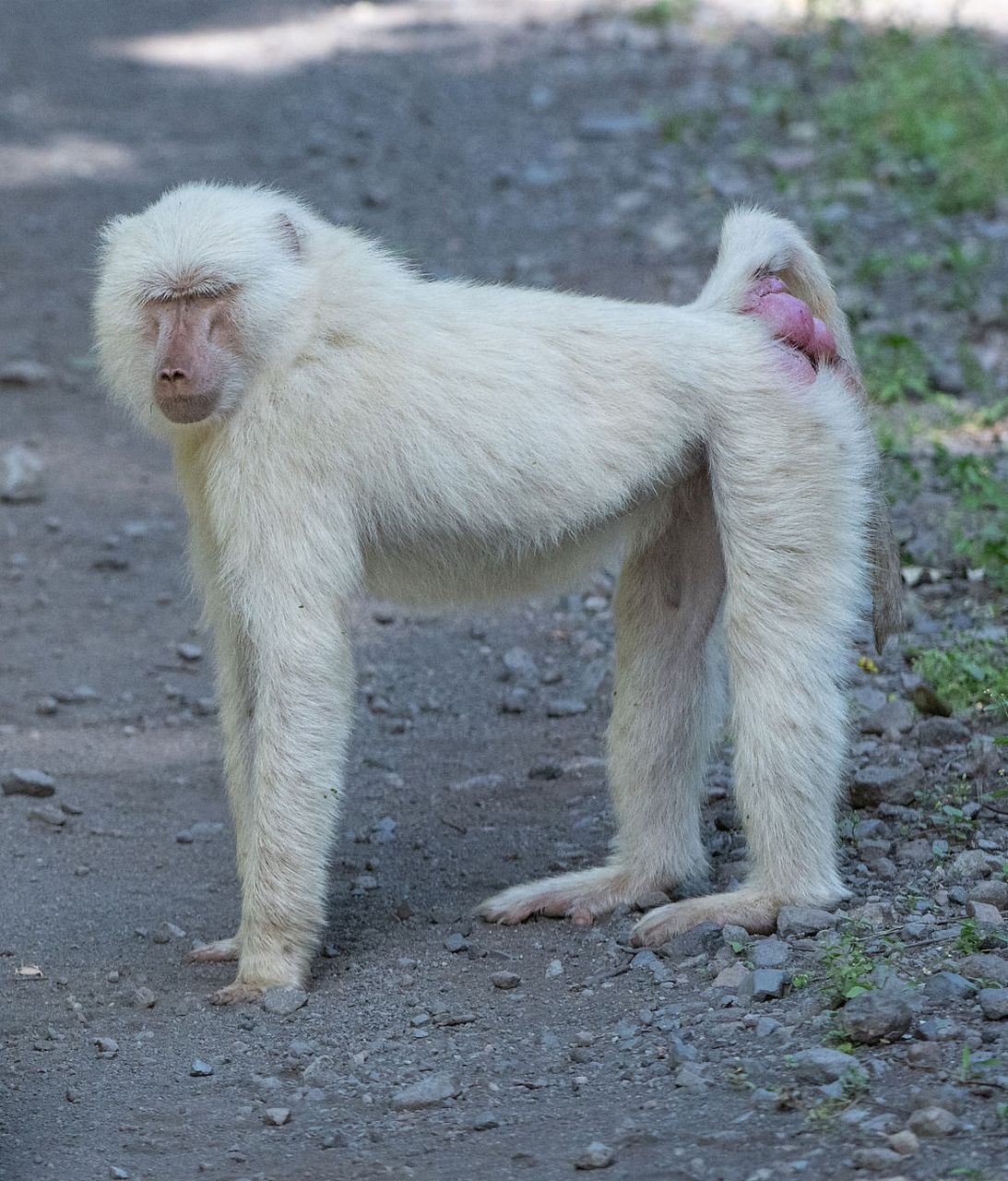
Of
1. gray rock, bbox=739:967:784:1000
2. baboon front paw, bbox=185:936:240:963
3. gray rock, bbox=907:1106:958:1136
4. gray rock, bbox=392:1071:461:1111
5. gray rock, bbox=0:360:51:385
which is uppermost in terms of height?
gray rock, bbox=0:360:51:385

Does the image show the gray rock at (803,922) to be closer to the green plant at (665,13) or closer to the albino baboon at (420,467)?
the albino baboon at (420,467)

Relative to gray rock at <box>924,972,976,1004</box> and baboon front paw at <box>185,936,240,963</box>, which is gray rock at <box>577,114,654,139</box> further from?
gray rock at <box>924,972,976,1004</box>

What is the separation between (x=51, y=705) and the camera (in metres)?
6.20

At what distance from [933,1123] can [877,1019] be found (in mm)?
381

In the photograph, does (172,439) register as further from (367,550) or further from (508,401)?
(508,401)

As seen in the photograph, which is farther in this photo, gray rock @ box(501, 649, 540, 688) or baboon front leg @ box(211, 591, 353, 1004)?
gray rock @ box(501, 649, 540, 688)

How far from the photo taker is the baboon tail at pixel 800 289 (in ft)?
15.3

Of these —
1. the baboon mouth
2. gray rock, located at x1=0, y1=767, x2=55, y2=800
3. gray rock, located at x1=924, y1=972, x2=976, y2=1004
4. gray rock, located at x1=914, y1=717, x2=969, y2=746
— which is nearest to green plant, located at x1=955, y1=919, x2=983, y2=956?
gray rock, located at x1=924, y1=972, x2=976, y2=1004

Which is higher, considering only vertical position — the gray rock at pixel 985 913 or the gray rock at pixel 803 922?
the gray rock at pixel 985 913

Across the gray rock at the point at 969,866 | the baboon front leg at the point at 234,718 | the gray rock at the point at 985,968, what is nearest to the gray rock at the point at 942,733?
the gray rock at the point at 969,866

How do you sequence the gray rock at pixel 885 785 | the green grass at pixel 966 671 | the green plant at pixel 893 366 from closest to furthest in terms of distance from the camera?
the gray rock at pixel 885 785
the green grass at pixel 966 671
the green plant at pixel 893 366

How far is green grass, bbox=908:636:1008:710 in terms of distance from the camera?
545 centimetres

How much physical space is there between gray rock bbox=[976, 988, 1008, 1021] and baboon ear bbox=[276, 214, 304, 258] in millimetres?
2530

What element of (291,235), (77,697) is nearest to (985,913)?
(291,235)
